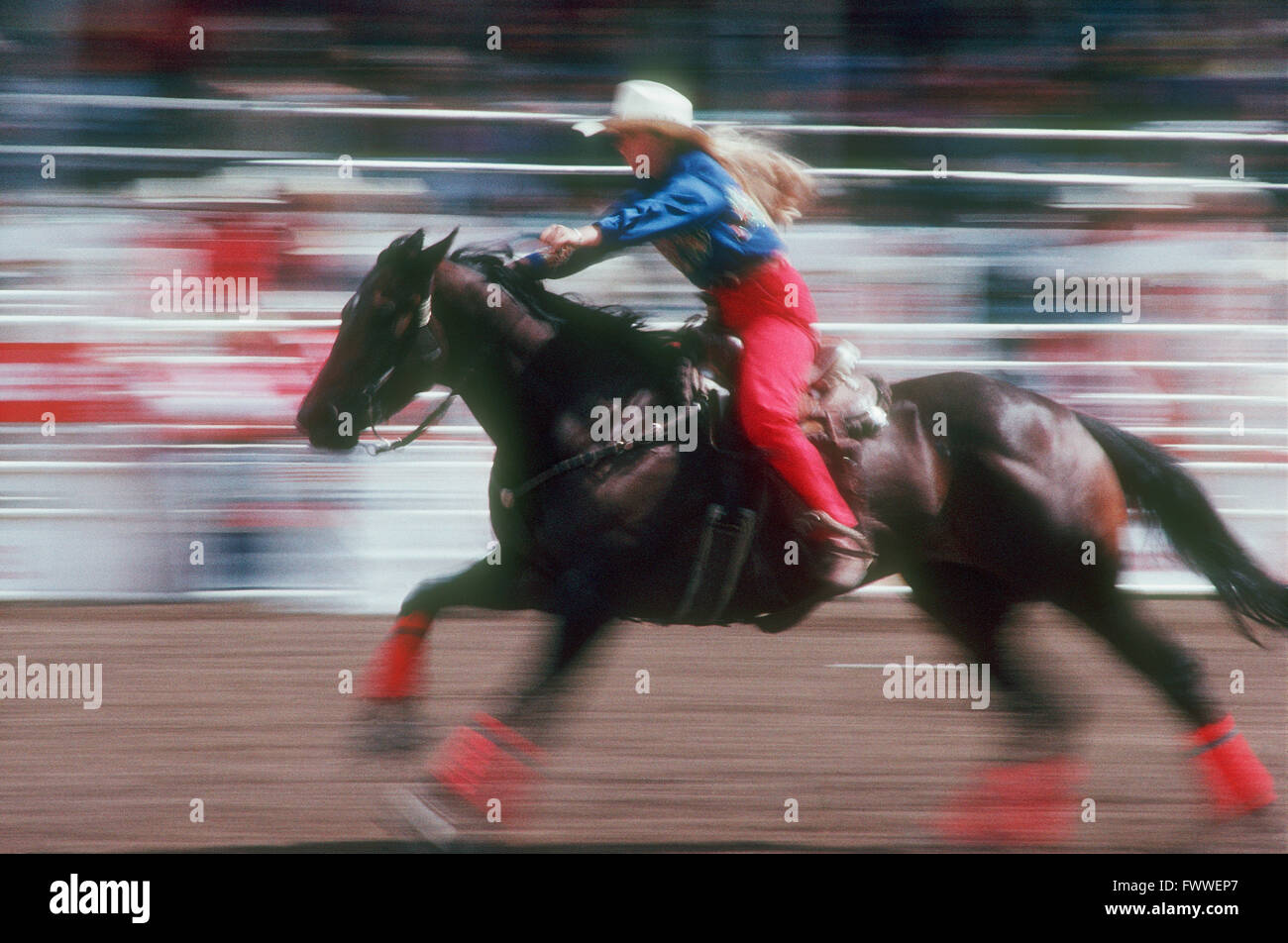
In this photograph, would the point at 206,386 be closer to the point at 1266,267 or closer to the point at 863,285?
the point at 863,285

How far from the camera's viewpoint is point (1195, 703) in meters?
3.56

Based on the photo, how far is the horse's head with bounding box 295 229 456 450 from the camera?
3402mm

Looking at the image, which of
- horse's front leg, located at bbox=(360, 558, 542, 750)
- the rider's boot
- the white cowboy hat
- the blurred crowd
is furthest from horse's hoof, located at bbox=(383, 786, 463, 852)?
the blurred crowd

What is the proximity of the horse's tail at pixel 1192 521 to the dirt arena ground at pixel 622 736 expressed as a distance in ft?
1.58

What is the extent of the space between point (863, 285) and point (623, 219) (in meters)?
3.30

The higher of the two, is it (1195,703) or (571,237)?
(571,237)

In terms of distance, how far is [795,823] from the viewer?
3.81 metres

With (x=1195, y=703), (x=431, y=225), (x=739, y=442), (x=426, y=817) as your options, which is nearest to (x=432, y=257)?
(x=739, y=442)

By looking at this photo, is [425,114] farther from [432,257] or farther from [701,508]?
[701,508]

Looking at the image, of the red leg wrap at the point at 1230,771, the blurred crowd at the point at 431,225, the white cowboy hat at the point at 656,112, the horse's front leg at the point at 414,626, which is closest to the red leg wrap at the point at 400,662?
the horse's front leg at the point at 414,626

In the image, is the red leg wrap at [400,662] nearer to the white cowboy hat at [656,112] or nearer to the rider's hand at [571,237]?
the rider's hand at [571,237]

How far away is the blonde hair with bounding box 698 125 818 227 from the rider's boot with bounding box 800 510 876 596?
80 cm

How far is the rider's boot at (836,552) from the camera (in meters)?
3.45

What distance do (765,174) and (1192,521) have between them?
4.64ft
